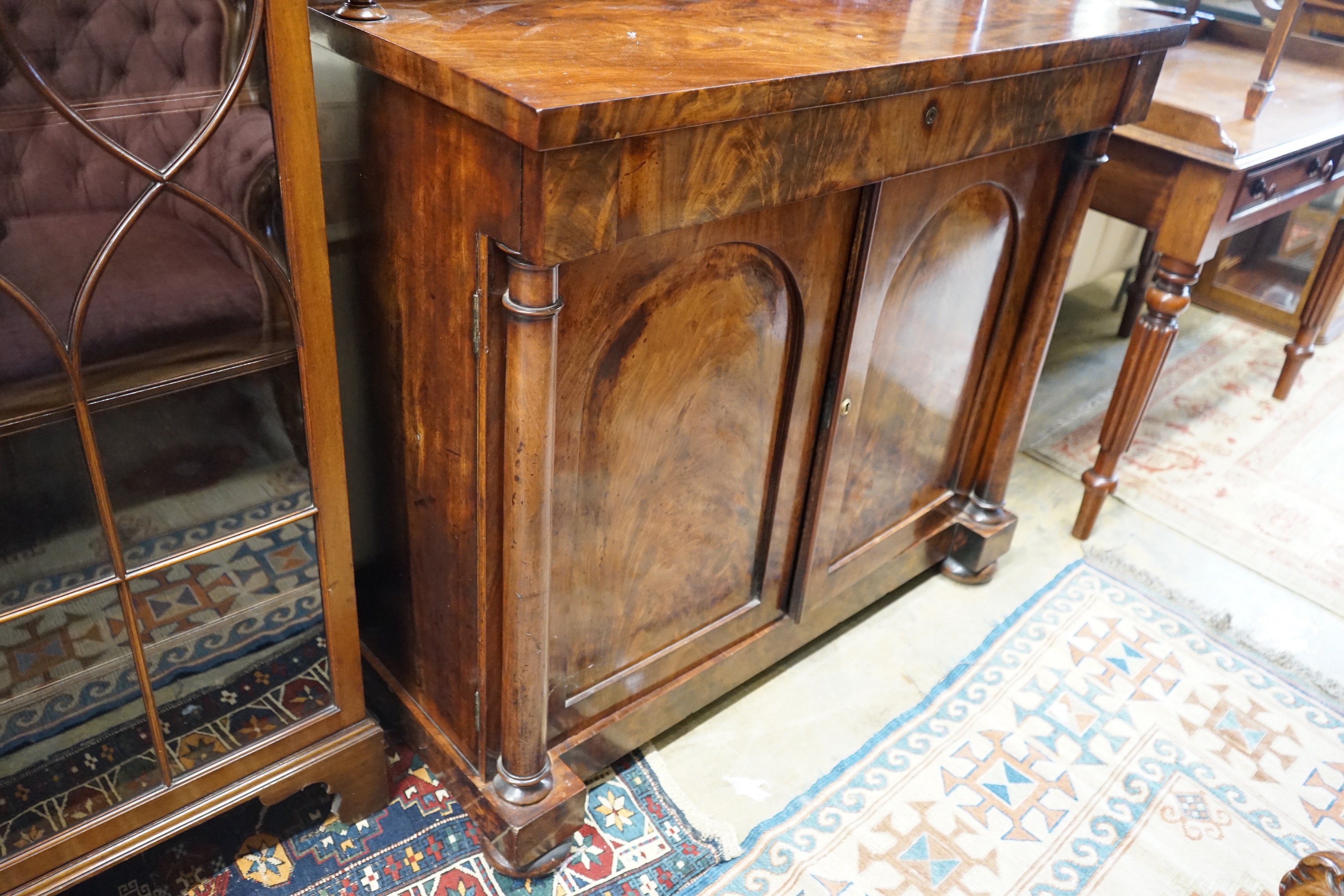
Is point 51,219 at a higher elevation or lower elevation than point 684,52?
lower

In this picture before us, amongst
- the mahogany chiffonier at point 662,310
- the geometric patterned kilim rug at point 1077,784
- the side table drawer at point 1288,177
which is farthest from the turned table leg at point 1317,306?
the mahogany chiffonier at point 662,310

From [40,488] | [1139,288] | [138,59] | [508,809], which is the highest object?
[138,59]

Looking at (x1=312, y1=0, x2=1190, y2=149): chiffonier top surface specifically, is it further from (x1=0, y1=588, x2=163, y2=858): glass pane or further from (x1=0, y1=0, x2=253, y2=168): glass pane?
(x1=0, y1=588, x2=163, y2=858): glass pane

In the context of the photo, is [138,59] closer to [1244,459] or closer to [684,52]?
[684,52]

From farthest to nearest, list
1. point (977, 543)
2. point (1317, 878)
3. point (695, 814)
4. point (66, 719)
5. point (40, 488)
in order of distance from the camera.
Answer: point (977, 543)
point (695, 814)
point (66, 719)
point (40, 488)
point (1317, 878)

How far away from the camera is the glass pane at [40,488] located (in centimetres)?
81

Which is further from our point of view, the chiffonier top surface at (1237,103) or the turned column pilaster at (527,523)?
the chiffonier top surface at (1237,103)

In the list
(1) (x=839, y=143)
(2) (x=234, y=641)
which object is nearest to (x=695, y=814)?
(2) (x=234, y=641)

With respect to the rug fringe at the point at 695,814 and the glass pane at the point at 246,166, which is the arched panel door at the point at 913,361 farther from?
the glass pane at the point at 246,166

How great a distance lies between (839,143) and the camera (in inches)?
39.9

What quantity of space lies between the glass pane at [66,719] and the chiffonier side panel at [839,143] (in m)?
0.63

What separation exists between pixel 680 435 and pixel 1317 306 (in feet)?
6.47

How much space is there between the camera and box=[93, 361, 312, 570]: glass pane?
2.93ft

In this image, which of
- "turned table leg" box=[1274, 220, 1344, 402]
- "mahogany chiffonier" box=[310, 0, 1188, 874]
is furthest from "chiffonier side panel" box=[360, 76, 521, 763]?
"turned table leg" box=[1274, 220, 1344, 402]
